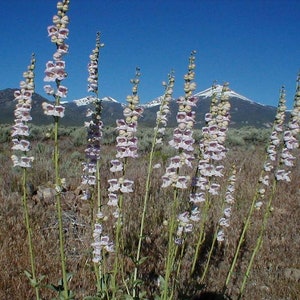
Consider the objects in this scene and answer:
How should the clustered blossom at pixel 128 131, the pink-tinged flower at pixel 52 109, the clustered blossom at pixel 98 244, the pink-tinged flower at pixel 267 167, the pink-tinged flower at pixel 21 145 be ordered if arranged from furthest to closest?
the pink-tinged flower at pixel 267 167 → the clustered blossom at pixel 98 244 → the pink-tinged flower at pixel 21 145 → the clustered blossom at pixel 128 131 → the pink-tinged flower at pixel 52 109

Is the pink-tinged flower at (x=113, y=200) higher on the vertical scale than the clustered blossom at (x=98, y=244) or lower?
higher

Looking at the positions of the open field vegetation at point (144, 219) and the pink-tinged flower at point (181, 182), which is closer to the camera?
the pink-tinged flower at point (181, 182)

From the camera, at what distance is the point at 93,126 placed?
3.04 meters

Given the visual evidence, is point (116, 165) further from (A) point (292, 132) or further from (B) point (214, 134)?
(A) point (292, 132)

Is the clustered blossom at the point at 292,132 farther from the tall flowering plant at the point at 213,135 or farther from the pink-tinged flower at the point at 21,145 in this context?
the pink-tinged flower at the point at 21,145

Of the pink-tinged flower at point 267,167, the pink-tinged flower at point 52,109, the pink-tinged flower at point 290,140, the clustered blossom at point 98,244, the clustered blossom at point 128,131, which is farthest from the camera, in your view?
the pink-tinged flower at point 267,167

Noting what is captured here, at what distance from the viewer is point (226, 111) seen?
2.94m

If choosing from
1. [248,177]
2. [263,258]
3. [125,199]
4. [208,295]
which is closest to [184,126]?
[208,295]

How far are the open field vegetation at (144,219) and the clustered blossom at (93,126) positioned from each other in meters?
0.01

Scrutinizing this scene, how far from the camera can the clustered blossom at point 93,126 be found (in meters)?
3.06

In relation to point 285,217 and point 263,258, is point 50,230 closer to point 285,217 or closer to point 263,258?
point 263,258

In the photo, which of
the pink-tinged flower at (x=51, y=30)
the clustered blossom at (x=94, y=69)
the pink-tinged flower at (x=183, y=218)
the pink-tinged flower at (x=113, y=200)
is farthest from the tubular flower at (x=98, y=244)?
the pink-tinged flower at (x=51, y=30)

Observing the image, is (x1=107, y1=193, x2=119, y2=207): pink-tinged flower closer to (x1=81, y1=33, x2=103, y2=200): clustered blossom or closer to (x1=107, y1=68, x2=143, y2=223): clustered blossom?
(x1=107, y1=68, x2=143, y2=223): clustered blossom

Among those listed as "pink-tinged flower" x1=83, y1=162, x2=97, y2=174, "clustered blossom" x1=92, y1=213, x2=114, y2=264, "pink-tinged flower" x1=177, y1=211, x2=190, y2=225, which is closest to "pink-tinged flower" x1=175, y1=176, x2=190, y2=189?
"pink-tinged flower" x1=177, y1=211, x2=190, y2=225
